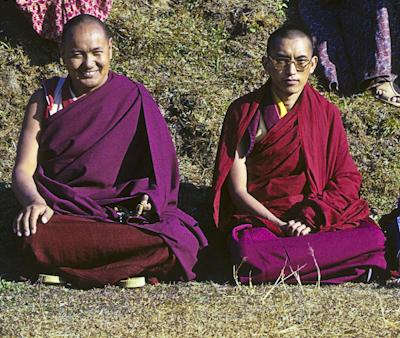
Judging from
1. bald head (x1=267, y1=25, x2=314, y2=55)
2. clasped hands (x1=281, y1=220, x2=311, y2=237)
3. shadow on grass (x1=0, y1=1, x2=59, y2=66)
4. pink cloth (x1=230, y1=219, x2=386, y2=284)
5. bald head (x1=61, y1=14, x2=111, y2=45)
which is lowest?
pink cloth (x1=230, y1=219, x2=386, y2=284)

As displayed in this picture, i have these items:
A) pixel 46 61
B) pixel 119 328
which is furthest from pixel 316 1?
pixel 119 328

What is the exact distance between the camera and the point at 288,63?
531 cm

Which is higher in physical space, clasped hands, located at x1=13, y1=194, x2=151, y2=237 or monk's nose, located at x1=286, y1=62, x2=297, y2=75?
monk's nose, located at x1=286, y1=62, x2=297, y2=75

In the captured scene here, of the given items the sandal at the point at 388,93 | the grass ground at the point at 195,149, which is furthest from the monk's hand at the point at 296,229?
the sandal at the point at 388,93

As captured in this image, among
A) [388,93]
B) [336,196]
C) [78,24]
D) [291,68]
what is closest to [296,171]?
[336,196]

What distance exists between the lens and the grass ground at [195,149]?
428 centimetres

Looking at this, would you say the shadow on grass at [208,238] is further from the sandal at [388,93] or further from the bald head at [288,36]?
the sandal at [388,93]

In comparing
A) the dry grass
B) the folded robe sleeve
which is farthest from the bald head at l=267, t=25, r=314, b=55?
the dry grass

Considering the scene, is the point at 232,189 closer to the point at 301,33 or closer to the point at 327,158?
the point at 327,158

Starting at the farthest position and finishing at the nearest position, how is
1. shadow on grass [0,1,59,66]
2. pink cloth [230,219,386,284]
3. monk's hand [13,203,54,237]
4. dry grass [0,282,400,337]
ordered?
shadow on grass [0,1,59,66] → pink cloth [230,219,386,284] → monk's hand [13,203,54,237] → dry grass [0,282,400,337]

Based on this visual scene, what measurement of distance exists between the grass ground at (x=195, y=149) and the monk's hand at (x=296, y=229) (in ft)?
1.04

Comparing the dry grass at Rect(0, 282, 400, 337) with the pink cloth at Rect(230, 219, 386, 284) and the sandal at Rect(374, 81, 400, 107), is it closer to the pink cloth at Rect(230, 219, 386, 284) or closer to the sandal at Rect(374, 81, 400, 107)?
the pink cloth at Rect(230, 219, 386, 284)

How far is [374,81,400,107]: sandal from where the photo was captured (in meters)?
7.18

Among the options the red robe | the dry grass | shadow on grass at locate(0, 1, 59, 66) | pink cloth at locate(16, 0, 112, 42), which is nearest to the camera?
the dry grass
